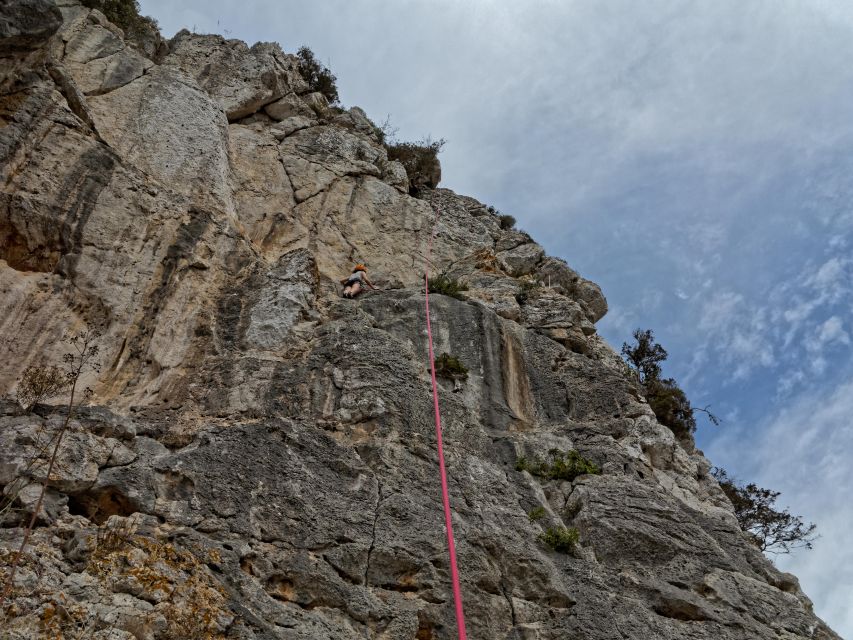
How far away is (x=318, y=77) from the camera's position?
27.2 metres

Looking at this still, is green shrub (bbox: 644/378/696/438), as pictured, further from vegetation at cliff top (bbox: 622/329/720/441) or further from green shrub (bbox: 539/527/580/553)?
green shrub (bbox: 539/527/580/553)

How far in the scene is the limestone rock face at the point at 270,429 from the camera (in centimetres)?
793

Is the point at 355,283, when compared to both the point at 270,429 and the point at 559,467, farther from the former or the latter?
the point at 270,429

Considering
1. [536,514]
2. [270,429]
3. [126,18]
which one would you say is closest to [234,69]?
[126,18]

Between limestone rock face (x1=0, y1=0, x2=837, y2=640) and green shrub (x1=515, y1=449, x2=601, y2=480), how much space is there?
19 cm

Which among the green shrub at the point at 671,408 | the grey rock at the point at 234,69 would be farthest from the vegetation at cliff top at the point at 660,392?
the grey rock at the point at 234,69

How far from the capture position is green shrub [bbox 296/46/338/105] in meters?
27.0

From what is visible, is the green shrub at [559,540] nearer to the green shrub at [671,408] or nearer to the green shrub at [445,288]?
the green shrub at [445,288]

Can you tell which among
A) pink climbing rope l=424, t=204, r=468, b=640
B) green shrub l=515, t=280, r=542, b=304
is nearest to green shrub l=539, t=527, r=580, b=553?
pink climbing rope l=424, t=204, r=468, b=640

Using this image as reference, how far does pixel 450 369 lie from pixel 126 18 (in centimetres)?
1638

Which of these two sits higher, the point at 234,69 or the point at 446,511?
the point at 234,69

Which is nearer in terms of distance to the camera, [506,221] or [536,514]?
[536,514]

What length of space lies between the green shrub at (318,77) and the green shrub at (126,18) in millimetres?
5692

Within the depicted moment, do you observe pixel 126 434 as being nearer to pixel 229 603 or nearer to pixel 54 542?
pixel 54 542
